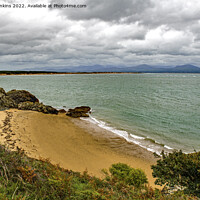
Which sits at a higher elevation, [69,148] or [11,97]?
[11,97]

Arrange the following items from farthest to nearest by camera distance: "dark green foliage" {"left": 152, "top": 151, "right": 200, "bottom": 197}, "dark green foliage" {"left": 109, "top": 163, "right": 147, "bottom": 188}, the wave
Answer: the wave < "dark green foliage" {"left": 109, "top": 163, "right": 147, "bottom": 188} < "dark green foliage" {"left": 152, "top": 151, "right": 200, "bottom": 197}

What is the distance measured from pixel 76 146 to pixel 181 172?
886 cm

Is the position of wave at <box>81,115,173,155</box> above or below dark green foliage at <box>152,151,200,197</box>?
below

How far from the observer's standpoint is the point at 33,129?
55.0 feet

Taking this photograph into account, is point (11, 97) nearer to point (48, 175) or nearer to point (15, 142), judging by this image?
point (15, 142)

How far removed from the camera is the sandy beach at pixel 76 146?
11048mm

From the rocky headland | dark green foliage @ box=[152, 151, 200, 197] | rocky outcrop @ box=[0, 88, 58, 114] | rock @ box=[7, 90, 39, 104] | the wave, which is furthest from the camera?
rock @ box=[7, 90, 39, 104]

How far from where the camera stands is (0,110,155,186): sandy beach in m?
11.0

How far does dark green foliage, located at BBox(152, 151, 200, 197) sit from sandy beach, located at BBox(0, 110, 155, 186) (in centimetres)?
242

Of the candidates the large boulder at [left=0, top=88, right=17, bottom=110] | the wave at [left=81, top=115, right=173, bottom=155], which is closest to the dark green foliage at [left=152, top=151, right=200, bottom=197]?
the wave at [left=81, top=115, right=173, bottom=155]

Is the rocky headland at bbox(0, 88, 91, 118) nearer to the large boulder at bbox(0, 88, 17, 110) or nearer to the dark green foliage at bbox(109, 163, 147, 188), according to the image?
the large boulder at bbox(0, 88, 17, 110)

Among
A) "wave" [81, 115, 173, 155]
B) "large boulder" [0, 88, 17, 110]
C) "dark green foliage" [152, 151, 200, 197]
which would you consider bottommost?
"wave" [81, 115, 173, 155]

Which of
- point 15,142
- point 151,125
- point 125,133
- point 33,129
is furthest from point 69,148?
point 151,125

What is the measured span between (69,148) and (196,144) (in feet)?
42.2
